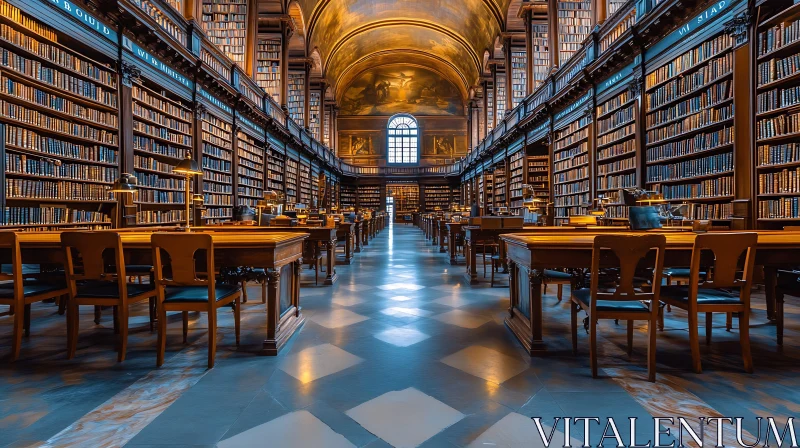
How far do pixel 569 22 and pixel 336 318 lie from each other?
10831mm

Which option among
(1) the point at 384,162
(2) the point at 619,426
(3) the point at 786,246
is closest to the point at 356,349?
(2) the point at 619,426

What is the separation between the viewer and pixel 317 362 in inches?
104

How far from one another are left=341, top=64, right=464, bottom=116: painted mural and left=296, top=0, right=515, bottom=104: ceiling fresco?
895mm

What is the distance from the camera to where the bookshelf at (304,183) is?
658 inches

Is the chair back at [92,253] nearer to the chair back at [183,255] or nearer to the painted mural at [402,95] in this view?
the chair back at [183,255]

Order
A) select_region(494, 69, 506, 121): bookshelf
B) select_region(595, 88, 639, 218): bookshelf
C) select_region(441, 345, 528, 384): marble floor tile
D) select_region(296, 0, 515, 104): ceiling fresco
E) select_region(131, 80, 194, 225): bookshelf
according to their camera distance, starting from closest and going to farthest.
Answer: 1. select_region(441, 345, 528, 384): marble floor tile
2. select_region(131, 80, 194, 225): bookshelf
3. select_region(595, 88, 639, 218): bookshelf
4. select_region(296, 0, 515, 104): ceiling fresco
5. select_region(494, 69, 506, 121): bookshelf

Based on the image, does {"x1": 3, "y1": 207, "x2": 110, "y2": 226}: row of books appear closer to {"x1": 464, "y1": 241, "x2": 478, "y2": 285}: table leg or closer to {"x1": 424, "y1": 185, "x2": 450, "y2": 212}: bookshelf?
{"x1": 464, "y1": 241, "x2": 478, "y2": 285}: table leg

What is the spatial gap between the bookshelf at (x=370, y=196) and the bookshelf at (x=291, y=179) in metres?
10.5

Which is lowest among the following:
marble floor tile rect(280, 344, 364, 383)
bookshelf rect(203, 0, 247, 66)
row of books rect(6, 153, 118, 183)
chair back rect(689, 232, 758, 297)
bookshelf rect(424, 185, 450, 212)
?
marble floor tile rect(280, 344, 364, 383)

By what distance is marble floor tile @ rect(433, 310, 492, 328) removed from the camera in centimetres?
355

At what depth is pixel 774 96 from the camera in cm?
472

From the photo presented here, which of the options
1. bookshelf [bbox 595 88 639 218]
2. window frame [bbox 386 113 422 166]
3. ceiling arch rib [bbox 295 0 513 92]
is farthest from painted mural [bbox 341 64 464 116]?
bookshelf [bbox 595 88 639 218]

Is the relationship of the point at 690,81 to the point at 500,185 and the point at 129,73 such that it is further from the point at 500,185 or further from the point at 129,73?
the point at 500,185

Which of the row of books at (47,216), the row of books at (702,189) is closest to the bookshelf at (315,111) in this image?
the row of books at (47,216)
